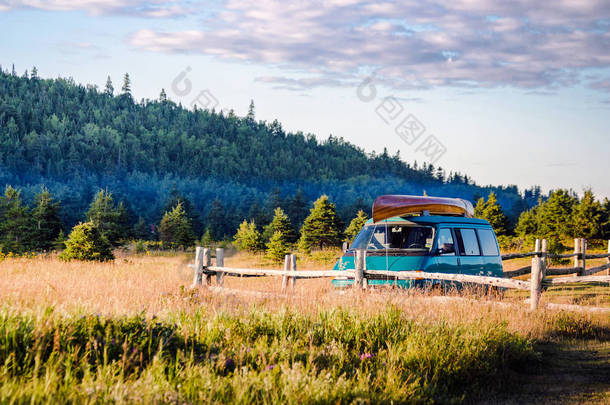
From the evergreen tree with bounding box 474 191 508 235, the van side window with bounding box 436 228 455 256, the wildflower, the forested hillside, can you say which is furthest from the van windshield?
the forested hillside

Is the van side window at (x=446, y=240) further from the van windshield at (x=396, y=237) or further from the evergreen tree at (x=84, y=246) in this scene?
the evergreen tree at (x=84, y=246)

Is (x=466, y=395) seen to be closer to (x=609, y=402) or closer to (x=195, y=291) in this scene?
(x=609, y=402)

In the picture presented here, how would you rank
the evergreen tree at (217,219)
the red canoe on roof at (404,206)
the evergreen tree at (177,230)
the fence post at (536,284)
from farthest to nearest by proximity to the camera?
the evergreen tree at (217,219) → the evergreen tree at (177,230) → the red canoe on roof at (404,206) → the fence post at (536,284)

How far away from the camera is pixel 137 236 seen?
6178 centimetres

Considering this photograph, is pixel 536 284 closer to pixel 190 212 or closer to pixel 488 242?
pixel 488 242

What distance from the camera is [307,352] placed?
20.1 ft

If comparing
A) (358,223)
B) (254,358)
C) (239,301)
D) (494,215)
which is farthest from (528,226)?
(254,358)

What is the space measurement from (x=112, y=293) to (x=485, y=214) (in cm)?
4867

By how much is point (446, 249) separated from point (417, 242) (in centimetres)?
67

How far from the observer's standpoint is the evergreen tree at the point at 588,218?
41.5m

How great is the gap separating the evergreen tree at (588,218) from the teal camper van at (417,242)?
33.2 metres

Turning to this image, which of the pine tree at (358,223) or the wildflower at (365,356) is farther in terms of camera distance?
the pine tree at (358,223)

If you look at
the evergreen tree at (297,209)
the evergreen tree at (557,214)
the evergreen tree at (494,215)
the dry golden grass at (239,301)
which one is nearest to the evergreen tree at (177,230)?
the evergreen tree at (494,215)

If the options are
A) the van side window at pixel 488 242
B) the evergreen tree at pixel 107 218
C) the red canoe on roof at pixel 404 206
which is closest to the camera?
the red canoe on roof at pixel 404 206
